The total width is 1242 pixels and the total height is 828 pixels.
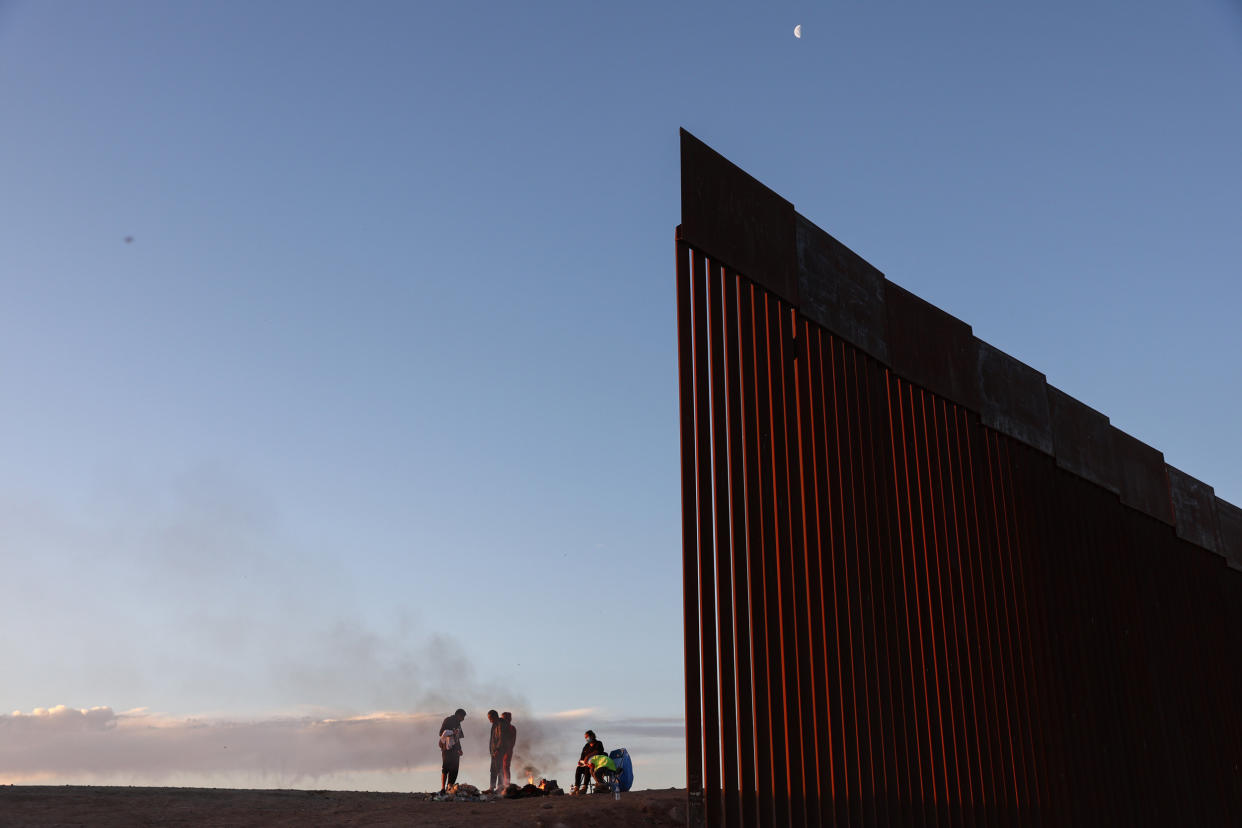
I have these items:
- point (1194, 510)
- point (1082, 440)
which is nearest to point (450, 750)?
point (1082, 440)

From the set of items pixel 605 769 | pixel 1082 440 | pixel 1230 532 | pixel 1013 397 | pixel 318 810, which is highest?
pixel 1013 397

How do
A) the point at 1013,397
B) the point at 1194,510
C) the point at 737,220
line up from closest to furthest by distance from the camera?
the point at 737,220
the point at 1013,397
the point at 1194,510

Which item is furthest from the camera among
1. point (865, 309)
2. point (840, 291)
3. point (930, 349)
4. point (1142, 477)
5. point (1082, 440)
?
point (1142, 477)

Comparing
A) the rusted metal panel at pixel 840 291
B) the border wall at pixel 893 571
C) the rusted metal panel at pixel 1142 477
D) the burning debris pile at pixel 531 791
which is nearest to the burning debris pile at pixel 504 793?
the burning debris pile at pixel 531 791

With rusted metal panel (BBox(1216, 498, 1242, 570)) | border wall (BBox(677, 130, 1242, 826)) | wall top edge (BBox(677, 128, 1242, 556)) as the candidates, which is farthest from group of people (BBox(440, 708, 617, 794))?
rusted metal panel (BBox(1216, 498, 1242, 570))

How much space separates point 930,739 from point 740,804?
4198mm

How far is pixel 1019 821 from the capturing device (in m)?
15.3

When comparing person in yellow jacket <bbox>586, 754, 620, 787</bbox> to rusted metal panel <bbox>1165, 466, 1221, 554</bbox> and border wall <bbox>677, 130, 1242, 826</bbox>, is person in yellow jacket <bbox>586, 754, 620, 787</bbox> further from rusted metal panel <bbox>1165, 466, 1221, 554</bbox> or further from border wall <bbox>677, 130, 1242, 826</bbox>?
rusted metal panel <bbox>1165, 466, 1221, 554</bbox>

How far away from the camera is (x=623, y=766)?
54.9 ft

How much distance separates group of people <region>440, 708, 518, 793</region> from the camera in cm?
1802

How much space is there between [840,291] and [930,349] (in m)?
2.59

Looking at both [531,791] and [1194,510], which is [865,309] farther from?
[1194,510]

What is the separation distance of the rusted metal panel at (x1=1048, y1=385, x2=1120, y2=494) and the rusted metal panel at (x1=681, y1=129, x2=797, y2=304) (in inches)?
329

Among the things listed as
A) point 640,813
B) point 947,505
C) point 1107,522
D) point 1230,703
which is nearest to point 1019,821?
point 947,505
